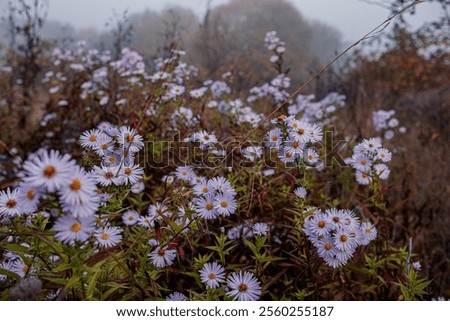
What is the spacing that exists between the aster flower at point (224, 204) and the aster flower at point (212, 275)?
135 mm

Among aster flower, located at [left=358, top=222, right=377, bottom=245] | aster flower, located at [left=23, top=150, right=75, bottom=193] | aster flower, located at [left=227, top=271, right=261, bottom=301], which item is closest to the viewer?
aster flower, located at [left=23, top=150, right=75, bottom=193]

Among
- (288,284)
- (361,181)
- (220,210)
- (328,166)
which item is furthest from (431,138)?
(220,210)

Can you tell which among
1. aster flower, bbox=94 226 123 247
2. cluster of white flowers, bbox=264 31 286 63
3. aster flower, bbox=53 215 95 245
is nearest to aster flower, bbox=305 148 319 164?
aster flower, bbox=94 226 123 247

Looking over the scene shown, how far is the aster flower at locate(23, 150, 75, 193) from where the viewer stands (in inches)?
25.4

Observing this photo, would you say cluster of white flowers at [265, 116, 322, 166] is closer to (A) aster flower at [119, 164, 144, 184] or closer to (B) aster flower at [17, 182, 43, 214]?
(A) aster flower at [119, 164, 144, 184]

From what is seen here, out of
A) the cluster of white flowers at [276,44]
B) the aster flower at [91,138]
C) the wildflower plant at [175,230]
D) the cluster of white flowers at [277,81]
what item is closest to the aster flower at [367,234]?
the wildflower plant at [175,230]

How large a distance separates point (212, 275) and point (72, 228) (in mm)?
461

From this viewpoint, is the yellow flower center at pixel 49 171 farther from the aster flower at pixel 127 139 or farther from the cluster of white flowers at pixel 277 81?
the cluster of white flowers at pixel 277 81

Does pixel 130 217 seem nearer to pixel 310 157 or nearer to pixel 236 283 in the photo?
pixel 236 283

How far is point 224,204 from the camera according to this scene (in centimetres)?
106

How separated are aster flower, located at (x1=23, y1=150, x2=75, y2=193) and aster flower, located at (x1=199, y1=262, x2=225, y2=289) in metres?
0.50

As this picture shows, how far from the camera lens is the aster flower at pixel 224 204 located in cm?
105

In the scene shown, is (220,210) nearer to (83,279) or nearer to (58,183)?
(83,279)

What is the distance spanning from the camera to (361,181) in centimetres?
138
